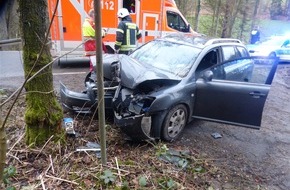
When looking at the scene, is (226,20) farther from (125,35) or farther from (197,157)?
(197,157)

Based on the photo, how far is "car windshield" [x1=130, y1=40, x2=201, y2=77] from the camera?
422cm

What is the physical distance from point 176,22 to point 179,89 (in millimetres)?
6924

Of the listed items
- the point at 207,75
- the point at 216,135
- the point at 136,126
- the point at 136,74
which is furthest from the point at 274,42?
the point at 136,126

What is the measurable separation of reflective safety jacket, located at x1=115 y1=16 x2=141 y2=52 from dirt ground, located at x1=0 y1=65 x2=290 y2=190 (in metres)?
2.81

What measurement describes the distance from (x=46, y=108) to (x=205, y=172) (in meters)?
2.01

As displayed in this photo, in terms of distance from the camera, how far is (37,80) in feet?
9.32

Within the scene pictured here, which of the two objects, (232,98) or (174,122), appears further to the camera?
(232,98)

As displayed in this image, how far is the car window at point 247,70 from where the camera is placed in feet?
13.7

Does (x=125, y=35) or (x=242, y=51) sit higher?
(x=125, y=35)

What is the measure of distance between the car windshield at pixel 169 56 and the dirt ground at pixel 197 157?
1.08 m

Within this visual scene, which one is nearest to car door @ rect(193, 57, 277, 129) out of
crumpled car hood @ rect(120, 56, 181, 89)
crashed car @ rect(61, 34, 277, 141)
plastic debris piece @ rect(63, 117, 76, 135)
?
crashed car @ rect(61, 34, 277, 141)

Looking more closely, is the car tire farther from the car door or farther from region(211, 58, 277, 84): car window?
region(211, 58, 277, 84): car window

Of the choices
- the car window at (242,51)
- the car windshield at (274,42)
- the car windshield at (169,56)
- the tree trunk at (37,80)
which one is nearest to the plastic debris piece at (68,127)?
the tree trunk at (37,80)

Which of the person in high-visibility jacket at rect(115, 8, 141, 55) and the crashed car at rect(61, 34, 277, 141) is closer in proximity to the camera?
the crashed car at rect(61, 34, 277, 141)
